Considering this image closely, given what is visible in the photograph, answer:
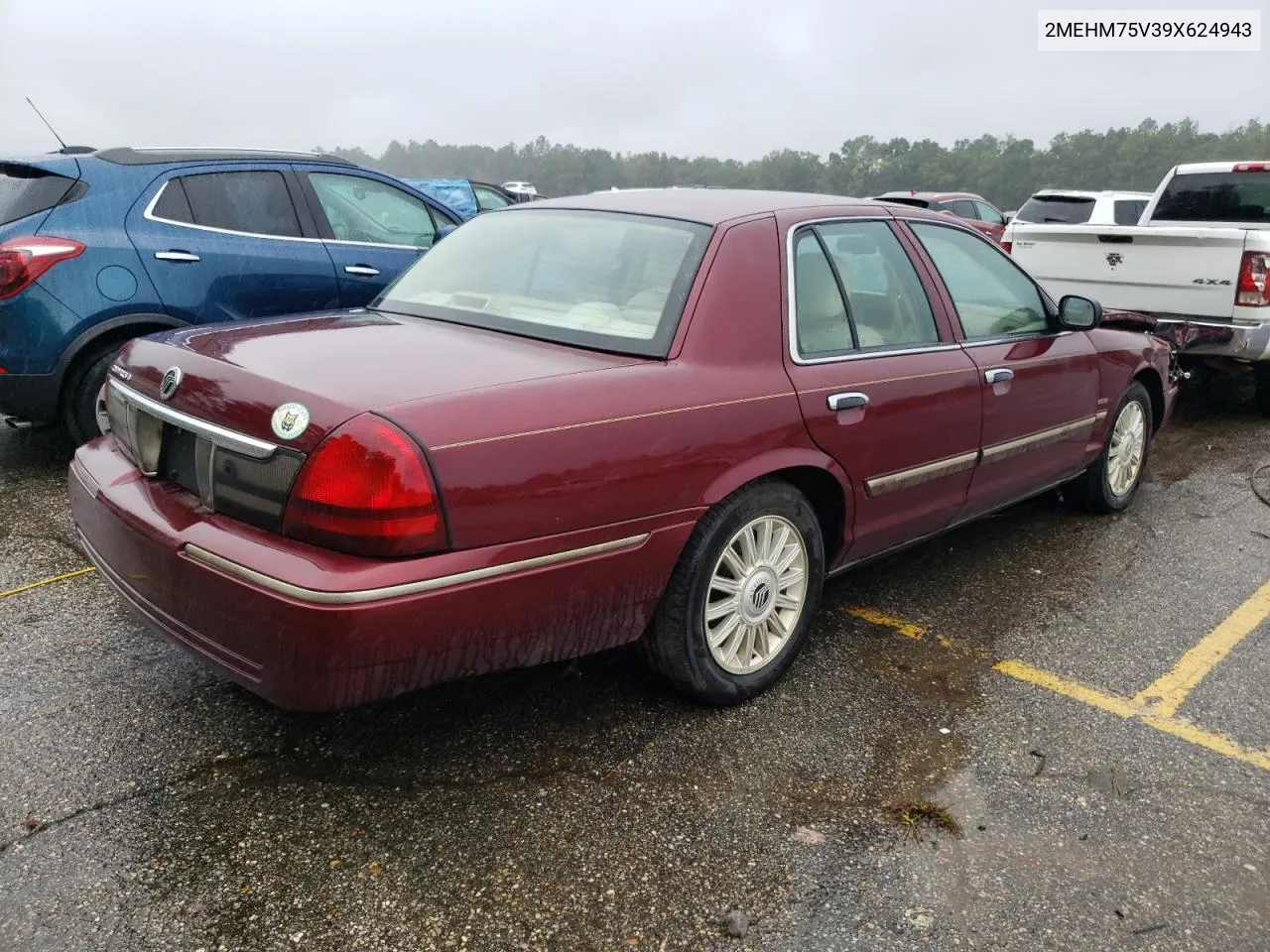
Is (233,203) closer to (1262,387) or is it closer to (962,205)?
(1262,387)

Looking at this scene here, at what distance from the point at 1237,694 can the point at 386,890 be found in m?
2.65

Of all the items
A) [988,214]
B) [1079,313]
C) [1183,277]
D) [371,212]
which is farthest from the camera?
[988,214]

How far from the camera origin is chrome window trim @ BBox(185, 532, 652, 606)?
6.97ft

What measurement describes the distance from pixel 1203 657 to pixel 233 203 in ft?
16.2

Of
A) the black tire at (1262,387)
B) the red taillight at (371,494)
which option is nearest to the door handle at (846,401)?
the red taillight at (371,494)

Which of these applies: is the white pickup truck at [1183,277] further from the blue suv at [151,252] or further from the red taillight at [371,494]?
the red taillight at [371,494]

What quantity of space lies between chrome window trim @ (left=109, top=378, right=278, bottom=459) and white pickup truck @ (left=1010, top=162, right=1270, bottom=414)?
554cm

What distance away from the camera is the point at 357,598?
6.97ft

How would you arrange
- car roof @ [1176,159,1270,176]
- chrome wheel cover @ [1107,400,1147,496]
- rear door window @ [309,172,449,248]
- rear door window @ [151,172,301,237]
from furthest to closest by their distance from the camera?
car roof @ [1176,159,1270,176], rear door window @ [309,172,449,248], rear door window @ [151,172,301,237], chrome wheel cover @ [1107,400,1147,496]

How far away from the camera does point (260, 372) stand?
2434 mm

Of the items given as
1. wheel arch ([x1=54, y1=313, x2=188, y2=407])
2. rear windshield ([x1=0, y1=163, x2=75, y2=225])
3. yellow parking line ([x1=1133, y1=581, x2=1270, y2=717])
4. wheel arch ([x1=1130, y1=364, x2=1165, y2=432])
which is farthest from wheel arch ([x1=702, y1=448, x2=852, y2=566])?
rear windshield ([x1=0, y1=163, x2=75, y2=225])

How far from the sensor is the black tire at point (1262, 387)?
22.6 ft

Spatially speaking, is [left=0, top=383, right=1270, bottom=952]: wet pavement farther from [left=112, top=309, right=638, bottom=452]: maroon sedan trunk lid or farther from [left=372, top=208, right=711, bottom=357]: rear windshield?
[left=372, top=208, right=711, bottom=357]: rear windshield

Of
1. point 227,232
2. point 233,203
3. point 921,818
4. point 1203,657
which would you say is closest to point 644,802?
point 921,818
